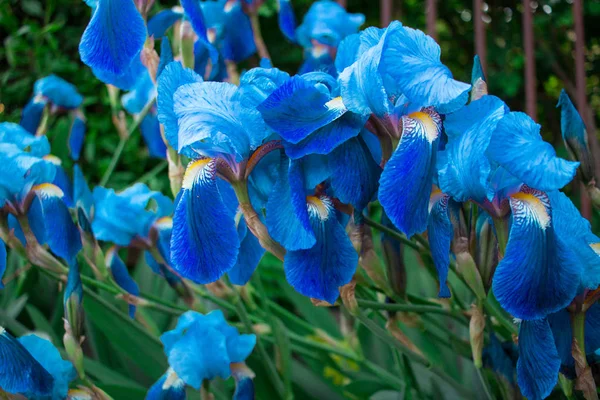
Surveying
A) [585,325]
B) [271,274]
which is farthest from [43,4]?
[585,325]

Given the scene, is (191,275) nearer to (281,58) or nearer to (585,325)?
(585,325)

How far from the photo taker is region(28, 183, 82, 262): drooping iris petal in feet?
2.48

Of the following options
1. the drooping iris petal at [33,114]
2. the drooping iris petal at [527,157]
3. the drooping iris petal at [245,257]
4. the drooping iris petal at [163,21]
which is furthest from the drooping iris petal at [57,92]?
the drooping iris petal at [527,157]

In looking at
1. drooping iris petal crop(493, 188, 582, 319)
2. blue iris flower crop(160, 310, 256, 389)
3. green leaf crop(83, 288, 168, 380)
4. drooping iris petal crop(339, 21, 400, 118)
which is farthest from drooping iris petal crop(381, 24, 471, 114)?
green leaf crop(83, 288, 168, 380)

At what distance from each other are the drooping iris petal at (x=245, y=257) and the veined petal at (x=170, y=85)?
128 mm

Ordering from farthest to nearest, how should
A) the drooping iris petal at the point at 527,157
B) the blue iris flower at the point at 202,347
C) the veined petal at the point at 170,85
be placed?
the blue iris flower at the point at 202,347 → the veined petal at the point at 170,85 → the drooping iris petal at the point at 527,157

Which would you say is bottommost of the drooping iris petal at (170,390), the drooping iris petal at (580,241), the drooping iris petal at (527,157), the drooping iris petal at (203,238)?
the drooping iris petal at (170,390)

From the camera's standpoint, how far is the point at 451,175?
0.50m

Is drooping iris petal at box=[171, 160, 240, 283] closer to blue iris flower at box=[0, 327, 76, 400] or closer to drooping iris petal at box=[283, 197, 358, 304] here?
drooping iris petal at box=[283, 197, 358, 304]

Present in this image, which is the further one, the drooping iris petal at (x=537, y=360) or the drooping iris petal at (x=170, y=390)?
the drooping iris petal at (x=170, y=390)

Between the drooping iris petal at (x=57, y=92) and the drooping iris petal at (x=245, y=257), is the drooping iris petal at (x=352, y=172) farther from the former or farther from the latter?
the drooping iris petal at (x=57, y=92)

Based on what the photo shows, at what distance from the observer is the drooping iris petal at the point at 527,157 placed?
0.45 metres

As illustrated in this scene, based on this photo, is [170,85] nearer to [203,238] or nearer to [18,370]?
[203,238]

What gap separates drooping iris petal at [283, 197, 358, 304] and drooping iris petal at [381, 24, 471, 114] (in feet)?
0.43
